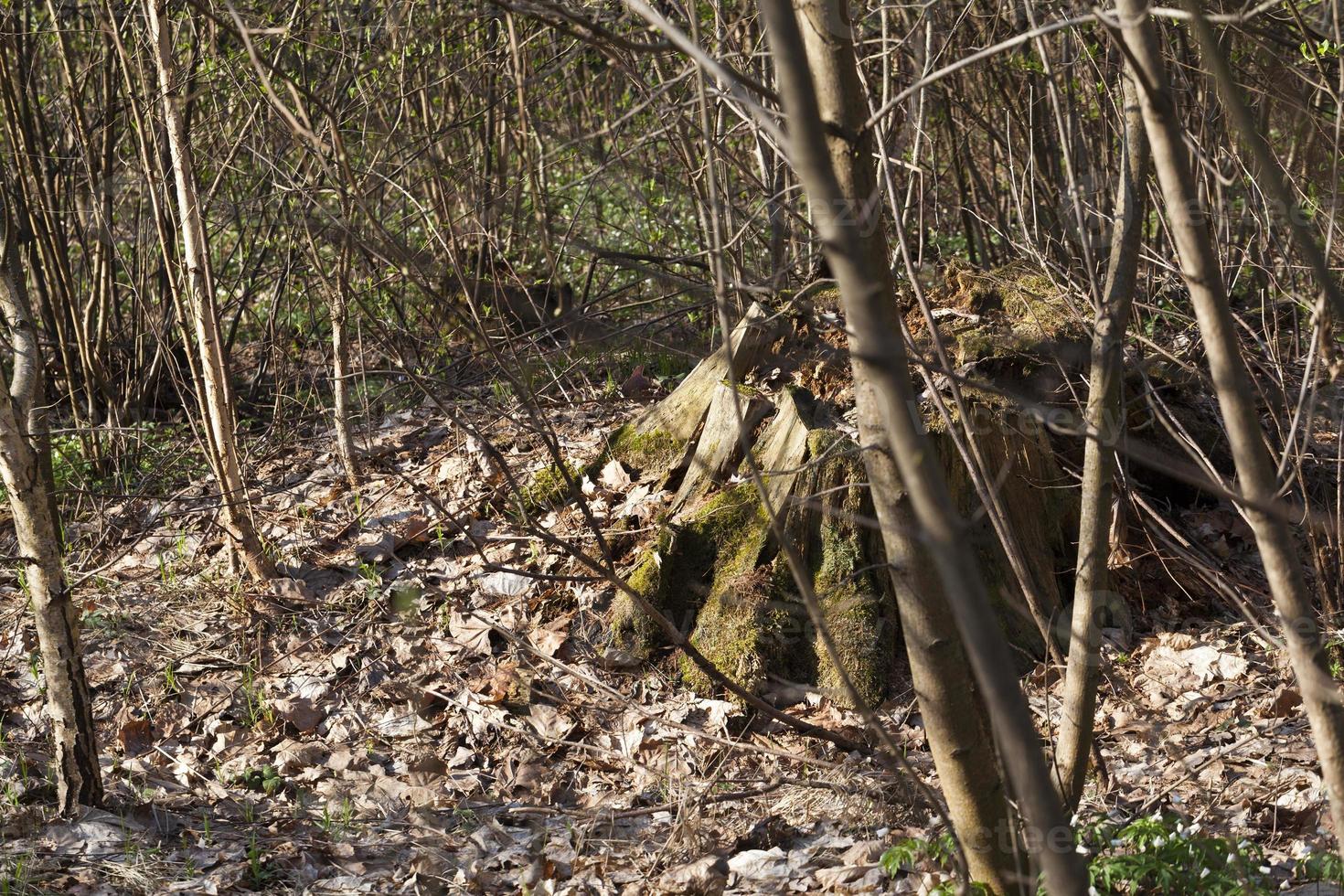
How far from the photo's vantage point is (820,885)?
117 inches

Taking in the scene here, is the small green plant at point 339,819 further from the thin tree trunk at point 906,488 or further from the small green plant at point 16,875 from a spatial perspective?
the thin tree trunk at point 906,488

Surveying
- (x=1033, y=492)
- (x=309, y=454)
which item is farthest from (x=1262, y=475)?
(x=309, y=454)

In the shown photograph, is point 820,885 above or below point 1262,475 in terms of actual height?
below

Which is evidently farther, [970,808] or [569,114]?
[569,114]

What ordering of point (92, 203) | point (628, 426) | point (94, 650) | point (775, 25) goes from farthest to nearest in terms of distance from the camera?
point (92, 203), point (628, 426), point (94, 650), point (775, 25)

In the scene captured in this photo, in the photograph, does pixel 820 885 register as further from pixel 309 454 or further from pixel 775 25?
pixel 309 454

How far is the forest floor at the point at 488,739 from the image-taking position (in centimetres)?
313

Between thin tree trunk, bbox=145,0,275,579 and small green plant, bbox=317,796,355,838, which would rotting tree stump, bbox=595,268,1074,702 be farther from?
thin tree trunk, bbox=145,0,275,579

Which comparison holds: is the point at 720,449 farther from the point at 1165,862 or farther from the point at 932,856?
the point at 1165,862

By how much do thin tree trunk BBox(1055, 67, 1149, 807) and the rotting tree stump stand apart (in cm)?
116

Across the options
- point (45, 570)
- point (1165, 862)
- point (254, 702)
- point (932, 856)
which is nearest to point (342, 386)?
point (254, 702)

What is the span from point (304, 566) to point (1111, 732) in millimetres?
3305

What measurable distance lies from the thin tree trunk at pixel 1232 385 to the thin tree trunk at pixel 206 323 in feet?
11.9

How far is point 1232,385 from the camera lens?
6.30ft
